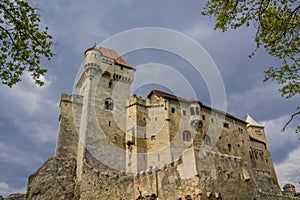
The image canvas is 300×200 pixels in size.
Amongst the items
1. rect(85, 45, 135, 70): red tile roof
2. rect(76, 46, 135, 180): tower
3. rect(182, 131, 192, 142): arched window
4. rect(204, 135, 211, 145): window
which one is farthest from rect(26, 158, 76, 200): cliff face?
rect(204, 135, 211, 145): window

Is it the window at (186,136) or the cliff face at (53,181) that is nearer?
the cliff face at (53,181)

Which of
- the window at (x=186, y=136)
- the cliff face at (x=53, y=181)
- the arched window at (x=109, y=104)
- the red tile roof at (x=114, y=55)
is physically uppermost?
the red tile roof at (x=114, y=55)

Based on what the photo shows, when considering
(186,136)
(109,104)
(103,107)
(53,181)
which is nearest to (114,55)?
(109,104)

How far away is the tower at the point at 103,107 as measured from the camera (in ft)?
102

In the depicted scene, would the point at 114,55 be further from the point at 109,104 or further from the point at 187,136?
the point at 187,136

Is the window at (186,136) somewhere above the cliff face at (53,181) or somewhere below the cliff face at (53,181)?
above

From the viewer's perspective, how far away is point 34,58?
900 centimetres

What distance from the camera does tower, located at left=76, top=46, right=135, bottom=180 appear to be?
102ft

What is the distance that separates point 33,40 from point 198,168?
10297 mm

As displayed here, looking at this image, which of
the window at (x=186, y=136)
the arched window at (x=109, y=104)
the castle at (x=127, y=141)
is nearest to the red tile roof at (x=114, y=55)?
the castle at (x=127, y=141)

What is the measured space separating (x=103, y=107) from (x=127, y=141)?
635 cm

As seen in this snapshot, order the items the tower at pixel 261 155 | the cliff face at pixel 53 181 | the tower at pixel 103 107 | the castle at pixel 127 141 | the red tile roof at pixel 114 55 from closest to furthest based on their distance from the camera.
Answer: the castle at pixel 127 141 → the cliff face at pixel 53 181 → the tower at pixel 103 107 → the red tile roof at pixel 114 55 → the tower at pixel 261 155

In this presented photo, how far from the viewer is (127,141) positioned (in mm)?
33250

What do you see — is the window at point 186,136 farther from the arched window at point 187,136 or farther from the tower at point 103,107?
the tower at point 103,107
